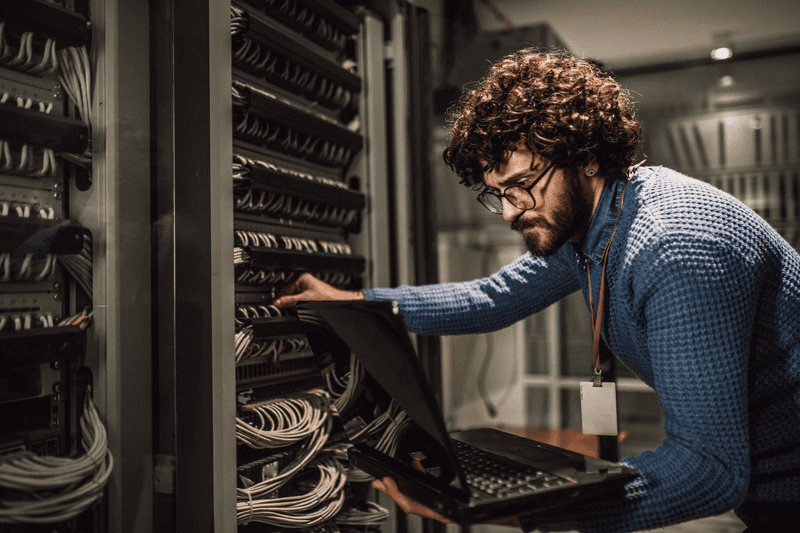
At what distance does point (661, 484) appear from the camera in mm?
848

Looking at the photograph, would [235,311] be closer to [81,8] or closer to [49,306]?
[49,306]

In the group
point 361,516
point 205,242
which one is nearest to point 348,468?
point 361,516

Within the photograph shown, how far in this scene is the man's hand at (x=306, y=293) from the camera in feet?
4.41

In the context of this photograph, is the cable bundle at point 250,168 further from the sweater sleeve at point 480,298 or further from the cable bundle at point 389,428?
the cable bundle at point 389,428

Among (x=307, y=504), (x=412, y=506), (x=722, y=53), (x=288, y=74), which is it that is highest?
(x=722, y=53)

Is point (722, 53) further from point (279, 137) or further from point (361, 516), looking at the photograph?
point (361, 516)

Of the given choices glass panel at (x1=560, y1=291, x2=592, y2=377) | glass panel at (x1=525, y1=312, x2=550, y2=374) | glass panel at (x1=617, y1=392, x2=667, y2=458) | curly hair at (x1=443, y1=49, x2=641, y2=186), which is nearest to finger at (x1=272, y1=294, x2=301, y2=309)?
curly hair at (x1=443, y1=49, x2=641, y2=186)

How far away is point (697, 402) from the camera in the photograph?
0.85m

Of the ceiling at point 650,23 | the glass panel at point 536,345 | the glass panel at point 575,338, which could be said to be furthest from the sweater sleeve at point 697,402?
the glass panel at point 536,345

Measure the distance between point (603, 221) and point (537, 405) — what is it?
211 cm

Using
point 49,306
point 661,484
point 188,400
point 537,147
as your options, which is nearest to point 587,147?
point 537,147

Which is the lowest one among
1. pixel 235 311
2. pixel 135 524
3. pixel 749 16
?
pixel 135 524

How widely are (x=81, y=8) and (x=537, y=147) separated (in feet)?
2.87

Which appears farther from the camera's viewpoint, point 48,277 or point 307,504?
point 307,504
